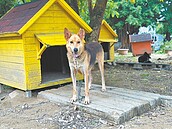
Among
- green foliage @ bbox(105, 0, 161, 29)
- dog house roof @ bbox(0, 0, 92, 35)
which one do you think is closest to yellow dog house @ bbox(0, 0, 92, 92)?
dog house roof @ bbox(0, 0, 92, 35)

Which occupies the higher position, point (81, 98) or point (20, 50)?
point (20, 50)

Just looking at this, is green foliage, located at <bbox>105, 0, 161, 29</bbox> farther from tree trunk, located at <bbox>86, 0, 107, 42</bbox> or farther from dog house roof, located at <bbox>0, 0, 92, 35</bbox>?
dog house roof, located at <bbox>0, 0, 92, 35</bbox>

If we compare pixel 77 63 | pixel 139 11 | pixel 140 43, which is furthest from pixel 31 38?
pixel 139 11

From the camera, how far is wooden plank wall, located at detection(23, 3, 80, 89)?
18.6ft

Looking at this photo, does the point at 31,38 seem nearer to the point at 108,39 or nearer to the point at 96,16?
the point at 96,16

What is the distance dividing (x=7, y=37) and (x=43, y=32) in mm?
1079

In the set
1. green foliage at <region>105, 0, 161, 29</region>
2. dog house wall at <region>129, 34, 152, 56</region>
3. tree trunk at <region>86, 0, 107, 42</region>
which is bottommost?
dog house wall at <region>129, 34, 152, 56</region>

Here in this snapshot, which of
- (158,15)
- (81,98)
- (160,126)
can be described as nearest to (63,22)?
(81,98)

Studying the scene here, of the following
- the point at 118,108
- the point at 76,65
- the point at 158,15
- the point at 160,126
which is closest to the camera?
the point at 160,126

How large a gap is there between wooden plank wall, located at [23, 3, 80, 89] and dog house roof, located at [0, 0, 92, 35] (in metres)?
0.19

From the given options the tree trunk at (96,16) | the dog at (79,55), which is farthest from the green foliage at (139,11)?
the dog at (79,55)

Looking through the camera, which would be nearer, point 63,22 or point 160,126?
point 160,126

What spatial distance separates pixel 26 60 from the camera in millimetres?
5641

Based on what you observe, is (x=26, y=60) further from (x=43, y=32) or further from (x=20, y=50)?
(x=43, y=32)
